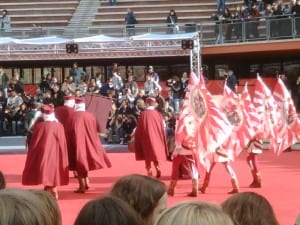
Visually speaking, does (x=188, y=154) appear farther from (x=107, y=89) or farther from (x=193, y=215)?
(x=107, y=89)

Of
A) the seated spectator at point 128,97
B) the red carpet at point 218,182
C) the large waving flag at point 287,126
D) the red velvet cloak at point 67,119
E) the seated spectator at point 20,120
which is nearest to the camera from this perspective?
the red carpet at point 218,182

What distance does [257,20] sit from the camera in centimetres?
2759

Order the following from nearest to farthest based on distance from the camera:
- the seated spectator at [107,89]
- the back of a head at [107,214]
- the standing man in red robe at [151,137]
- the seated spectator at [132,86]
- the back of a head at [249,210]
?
the back of a head at [107,214]
the back of a head at [249,210]
the standing man in red robe at [151,137]
the seated spectator at [132,86]
the seated spectator at [107,89]

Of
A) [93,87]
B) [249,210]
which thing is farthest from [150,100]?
[93,87]

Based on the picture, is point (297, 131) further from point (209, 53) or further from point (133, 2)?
point (133, 2)

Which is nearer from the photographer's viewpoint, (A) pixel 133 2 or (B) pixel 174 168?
(B) pixel 174 168

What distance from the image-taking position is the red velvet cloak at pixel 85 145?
1293cm

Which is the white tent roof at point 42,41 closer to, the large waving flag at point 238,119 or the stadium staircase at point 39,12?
the stadium staircase at point 39,12

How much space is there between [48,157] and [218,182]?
351 centimetres

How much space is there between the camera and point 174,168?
12602 mm

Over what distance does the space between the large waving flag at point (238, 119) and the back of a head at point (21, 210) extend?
1091cm

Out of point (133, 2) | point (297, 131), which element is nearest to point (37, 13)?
point (133, 2)

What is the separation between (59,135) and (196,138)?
7.03 feet

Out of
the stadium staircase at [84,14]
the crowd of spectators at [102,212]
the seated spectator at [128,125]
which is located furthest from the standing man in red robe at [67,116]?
the stadium staircase at [84,14]
